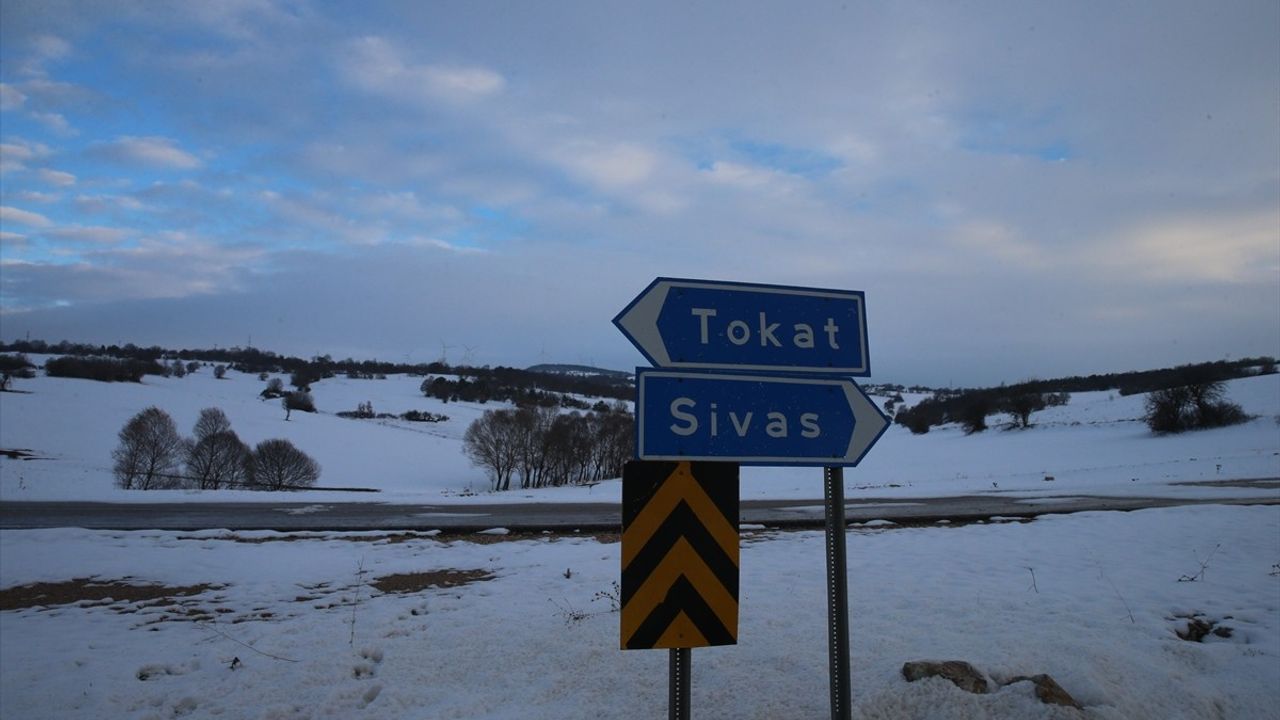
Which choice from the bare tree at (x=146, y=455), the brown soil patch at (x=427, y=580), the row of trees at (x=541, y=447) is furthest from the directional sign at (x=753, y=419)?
the row of trees at (x=541, y=447)

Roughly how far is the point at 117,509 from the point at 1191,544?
20.5 meters

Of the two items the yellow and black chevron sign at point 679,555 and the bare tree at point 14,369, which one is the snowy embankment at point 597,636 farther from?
the bare tree at point 14,369

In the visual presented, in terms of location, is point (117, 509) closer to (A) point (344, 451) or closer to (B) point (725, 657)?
(B) point (725, 657)

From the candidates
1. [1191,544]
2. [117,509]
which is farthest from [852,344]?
[117,509]

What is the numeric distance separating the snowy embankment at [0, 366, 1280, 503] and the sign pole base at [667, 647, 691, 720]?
59.2 ft

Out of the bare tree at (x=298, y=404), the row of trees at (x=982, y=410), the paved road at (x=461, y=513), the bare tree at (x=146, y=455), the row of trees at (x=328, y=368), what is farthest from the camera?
the row of trees at (x=328, y=368)

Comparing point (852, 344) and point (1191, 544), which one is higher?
point (852, 344)

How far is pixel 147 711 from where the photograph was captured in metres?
4.08

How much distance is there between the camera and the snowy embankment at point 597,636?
3836mm

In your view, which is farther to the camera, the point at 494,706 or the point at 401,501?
the point at 401,501

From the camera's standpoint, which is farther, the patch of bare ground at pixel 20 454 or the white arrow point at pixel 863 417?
the patch of bare ground at pixel 20 454

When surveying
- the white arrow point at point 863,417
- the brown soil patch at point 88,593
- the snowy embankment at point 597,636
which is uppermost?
the white arrow point at point 863,417

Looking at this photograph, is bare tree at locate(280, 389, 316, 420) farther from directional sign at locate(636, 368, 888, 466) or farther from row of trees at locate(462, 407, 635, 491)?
directional sign at locate(636, 368, 888, 466)

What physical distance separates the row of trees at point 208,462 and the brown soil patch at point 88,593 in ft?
127
